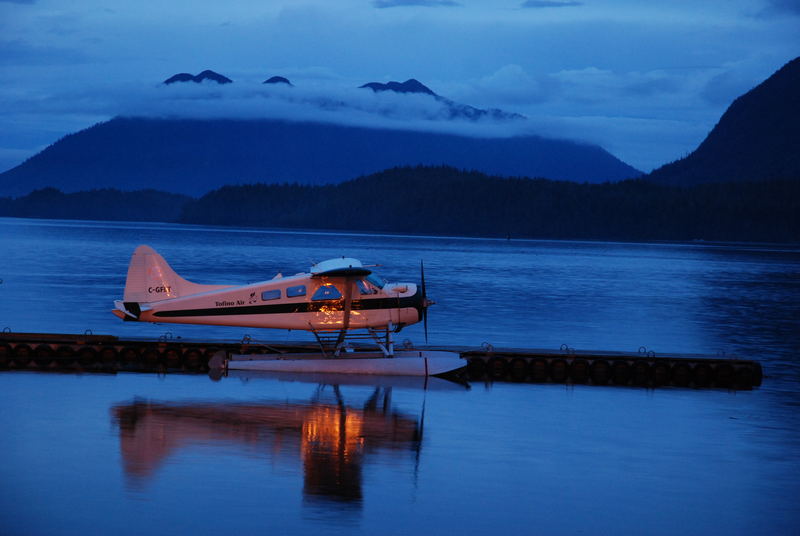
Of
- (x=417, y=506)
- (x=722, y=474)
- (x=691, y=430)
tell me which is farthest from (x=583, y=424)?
(x=417, y=506)

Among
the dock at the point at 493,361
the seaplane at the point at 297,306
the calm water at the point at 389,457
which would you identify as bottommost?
the calm water at the point at 389,457

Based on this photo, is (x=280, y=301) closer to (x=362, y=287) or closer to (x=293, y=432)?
(x=362, y=287)

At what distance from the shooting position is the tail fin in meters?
24.4

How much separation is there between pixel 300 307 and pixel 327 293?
2.22 feet

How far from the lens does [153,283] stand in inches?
963

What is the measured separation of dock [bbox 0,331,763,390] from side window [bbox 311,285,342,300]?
2158 mm

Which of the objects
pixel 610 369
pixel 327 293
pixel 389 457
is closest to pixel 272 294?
pixel 327 293

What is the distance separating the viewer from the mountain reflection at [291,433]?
15.9 m

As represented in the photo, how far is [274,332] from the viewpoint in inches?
1565

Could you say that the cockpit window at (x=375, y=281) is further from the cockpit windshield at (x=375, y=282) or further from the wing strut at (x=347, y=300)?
the wing strut at (x=347, y=300)

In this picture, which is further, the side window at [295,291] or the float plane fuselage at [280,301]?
the side window at [295,291]

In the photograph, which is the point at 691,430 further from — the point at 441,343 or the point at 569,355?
the point at 441,343

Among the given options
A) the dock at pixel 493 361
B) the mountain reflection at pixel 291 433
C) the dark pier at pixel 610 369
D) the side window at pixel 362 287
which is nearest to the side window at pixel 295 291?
the side window at pixel 362 287

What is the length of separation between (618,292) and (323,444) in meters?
56.9
